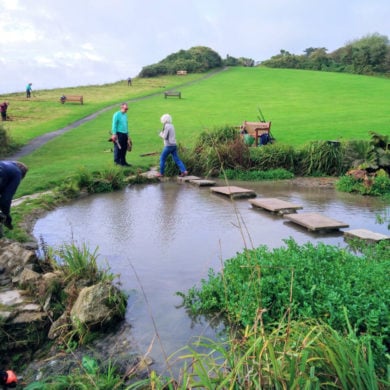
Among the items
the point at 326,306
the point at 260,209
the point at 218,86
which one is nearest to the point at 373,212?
the point at 260,209

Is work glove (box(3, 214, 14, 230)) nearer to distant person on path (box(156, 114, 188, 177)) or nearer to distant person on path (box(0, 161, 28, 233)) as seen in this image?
distant person on path (box(0, 161, 28, 233))

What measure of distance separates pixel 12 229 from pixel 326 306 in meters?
5.30

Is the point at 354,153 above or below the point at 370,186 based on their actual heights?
above

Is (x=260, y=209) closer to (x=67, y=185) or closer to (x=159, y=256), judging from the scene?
(x=159, y=256)

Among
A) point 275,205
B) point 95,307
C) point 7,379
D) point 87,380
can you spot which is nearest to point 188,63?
point 275,205

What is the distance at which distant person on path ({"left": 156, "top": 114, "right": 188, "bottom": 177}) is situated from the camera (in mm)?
12492

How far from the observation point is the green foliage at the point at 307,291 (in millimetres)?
4070

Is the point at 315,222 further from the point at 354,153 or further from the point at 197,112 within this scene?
the point at 197,112

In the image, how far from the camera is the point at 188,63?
71250 mm

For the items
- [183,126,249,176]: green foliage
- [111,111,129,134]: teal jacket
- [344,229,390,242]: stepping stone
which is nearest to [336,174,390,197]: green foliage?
[183,126,249,176]: green foliage

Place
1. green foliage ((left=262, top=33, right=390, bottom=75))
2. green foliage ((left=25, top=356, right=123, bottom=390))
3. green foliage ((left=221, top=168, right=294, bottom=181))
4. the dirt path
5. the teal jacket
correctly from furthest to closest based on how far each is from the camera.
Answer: green foliage ((left=262, top=33, right=390, bottom=75)), the dirt path, the teal jacket, green foliage ((left=221, top=168, right=294, bottom=181)), green foliage ((left=25, top=356, right=123, bottom=390))

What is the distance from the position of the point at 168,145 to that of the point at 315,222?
19.3 ft

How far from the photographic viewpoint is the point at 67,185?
425 inches

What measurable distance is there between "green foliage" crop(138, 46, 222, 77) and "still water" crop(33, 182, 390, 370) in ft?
198
